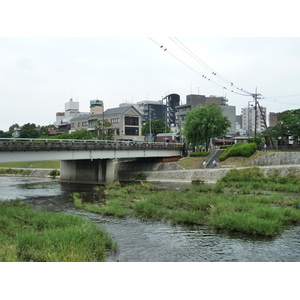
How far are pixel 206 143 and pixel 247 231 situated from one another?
168 ft

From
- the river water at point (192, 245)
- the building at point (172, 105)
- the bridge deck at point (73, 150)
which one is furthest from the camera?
the building at point (172, 105)

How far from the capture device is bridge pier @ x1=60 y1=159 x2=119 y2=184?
191ft

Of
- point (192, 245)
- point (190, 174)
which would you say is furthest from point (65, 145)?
point (192, 245)

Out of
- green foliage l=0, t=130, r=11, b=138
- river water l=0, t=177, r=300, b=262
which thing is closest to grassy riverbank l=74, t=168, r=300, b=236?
river water l=0, t=177, r=300, b=262

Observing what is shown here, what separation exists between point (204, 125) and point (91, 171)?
79.8 feet

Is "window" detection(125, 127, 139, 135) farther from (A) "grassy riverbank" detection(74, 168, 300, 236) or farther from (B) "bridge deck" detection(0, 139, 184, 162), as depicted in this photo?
(A) "grassy riverbank" detection(74, 168, 300, 236)

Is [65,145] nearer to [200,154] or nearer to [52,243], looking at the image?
[200,154]

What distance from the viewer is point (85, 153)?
50688 mm

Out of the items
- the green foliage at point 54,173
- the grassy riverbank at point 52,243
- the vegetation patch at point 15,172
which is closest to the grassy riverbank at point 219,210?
the grassy riverbank at point 52,243

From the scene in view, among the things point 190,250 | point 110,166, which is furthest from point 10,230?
point 110,166

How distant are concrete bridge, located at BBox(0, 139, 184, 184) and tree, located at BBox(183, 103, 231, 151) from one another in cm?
560

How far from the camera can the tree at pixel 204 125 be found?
221 feet

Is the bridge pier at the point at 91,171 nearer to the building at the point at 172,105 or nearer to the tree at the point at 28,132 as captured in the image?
the tree at the point at 28,132

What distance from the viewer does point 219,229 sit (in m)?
21.0
